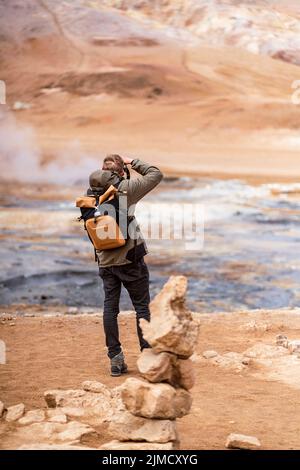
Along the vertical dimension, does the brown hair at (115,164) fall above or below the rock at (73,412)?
above

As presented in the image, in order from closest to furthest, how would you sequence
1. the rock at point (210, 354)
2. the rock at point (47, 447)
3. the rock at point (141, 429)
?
the rock at point (47, 447) < the rock at point (141, 429) < the rock at point (210, 354)

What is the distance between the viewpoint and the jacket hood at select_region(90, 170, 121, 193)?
15.8 ft

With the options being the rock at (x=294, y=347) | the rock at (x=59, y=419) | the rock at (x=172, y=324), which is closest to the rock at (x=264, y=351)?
the rock at (x=294, y=347)

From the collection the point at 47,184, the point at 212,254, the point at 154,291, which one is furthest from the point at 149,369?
the point at 47,184

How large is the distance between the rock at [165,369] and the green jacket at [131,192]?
41.9 inches

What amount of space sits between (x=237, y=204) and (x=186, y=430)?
14787 mm

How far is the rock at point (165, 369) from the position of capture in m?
3.78

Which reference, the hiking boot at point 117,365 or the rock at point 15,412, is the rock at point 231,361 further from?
the rock at point 15,412

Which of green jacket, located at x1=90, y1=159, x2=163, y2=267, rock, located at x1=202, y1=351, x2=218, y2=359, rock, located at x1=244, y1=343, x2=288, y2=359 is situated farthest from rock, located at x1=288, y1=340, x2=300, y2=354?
green jacket, located at x1=90, y1=159, x2=163, y2=267

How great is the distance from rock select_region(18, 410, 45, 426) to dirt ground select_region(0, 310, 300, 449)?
0.13 m

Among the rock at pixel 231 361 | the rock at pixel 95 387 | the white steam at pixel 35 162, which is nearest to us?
the rock at pixel 95 387

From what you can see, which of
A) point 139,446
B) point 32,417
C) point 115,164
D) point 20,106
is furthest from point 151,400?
point 20,106

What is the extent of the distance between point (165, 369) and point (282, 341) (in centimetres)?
273
